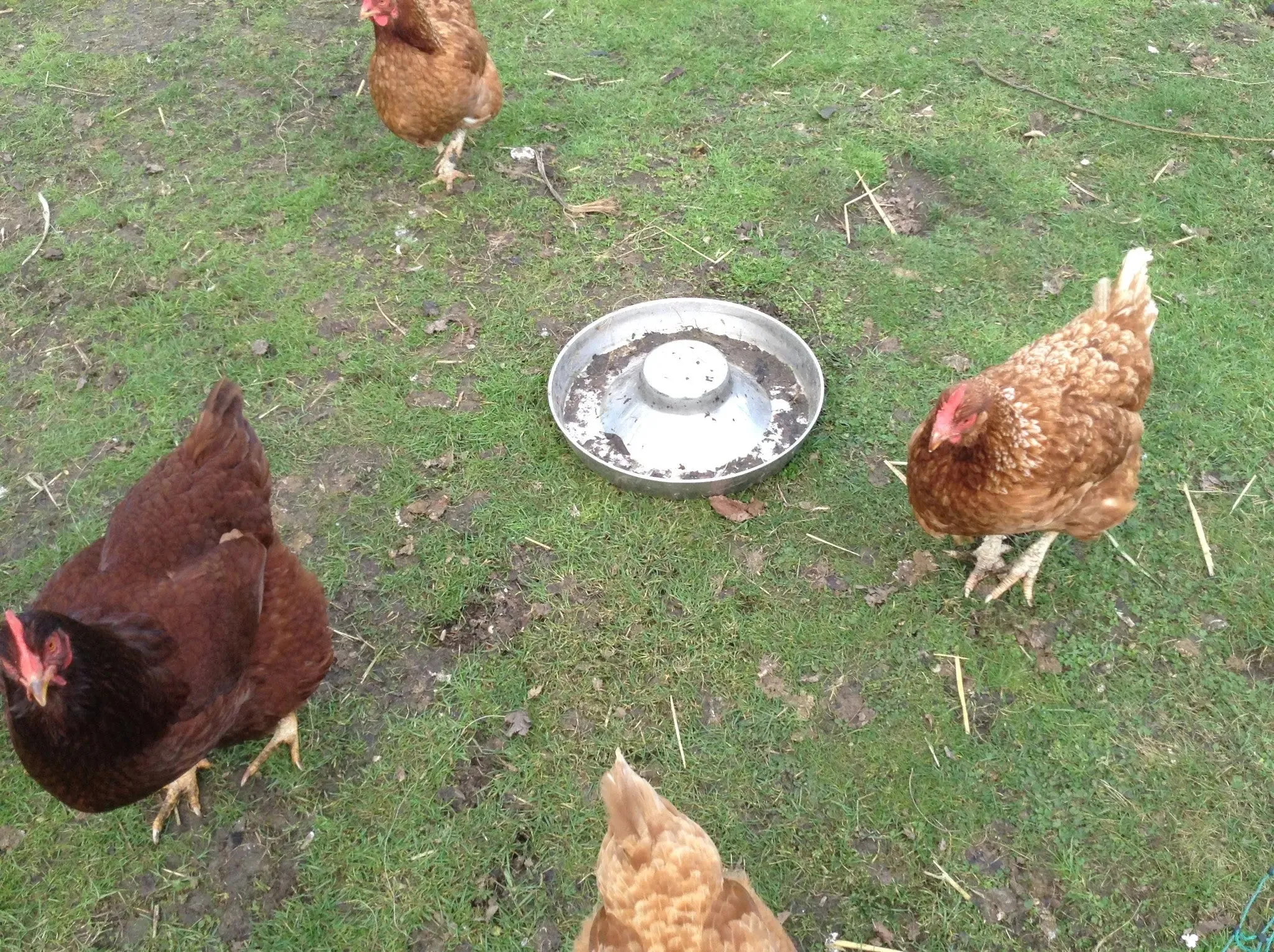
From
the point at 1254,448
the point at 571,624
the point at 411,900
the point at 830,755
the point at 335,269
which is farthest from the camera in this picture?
the point at 335,269

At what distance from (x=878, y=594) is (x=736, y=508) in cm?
74

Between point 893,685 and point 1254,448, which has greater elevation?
point 1254,448

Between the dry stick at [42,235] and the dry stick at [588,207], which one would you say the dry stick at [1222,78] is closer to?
the dry stick at [588,207]

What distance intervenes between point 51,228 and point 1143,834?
21.3ft

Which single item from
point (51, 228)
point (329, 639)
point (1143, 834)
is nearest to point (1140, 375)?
point (1143, 834)

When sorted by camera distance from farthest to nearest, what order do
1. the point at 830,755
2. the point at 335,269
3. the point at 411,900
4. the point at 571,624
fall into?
1. the point at 335,269
2. the point at 571,624
3. the point at 830,755
4. the point at 411,900

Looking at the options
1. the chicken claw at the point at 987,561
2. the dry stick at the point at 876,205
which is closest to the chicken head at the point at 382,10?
the dry stick at the point at 876,205

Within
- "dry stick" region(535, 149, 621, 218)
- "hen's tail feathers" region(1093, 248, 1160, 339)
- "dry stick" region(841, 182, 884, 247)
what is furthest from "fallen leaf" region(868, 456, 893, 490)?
"dry stick" region(535, 149, 621, 218)

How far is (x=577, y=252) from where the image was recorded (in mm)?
4980

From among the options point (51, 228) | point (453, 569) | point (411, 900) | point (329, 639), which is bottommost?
point (411, 900)

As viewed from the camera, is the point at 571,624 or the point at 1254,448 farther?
the point at 1254,448

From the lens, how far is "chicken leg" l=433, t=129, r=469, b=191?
17.3ft

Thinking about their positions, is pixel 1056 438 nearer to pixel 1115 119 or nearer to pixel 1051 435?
pixel 1051 435

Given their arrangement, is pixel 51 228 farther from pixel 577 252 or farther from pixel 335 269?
pixel 577 252
